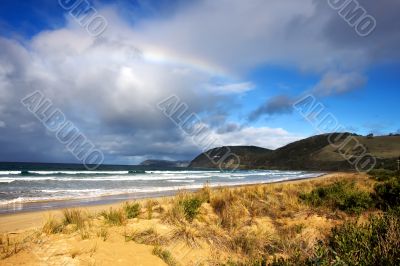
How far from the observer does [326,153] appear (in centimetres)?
12662

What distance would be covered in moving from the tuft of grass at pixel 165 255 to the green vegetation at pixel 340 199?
236 inches

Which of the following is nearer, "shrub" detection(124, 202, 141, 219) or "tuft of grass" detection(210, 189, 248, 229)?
"tuft of grass" detection(210, 189, 248, 229)

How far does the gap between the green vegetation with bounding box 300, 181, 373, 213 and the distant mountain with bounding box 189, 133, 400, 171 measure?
72425 mm

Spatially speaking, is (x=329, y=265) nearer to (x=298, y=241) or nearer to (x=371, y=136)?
(x=298, y=241)

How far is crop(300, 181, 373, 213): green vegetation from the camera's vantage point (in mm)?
10617

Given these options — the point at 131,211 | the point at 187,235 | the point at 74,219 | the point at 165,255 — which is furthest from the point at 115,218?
the point at 165,255

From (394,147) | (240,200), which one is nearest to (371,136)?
(394,147)

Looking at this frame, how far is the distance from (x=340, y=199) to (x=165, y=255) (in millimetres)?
6604

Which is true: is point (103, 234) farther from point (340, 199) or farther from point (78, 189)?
point (78, 189)

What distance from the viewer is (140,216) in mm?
10062

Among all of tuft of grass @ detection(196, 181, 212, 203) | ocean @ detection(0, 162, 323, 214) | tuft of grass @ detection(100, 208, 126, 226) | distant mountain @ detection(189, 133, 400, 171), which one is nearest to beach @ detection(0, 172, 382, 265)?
tuft of grass @ detection(100, 208, 126, 226)

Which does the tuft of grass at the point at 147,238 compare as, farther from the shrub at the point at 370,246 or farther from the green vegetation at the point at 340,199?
the green vegetation at the point at 340,199

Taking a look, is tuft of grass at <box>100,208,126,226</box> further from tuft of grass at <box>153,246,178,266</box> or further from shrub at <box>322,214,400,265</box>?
shrub at <box>322,214,400,265</box>

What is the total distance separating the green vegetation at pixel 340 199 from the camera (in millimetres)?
10617
